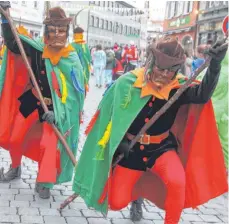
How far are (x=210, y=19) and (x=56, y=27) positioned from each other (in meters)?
24.9

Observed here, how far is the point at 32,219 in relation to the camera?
4.18m

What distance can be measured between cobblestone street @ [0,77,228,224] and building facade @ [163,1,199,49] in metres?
25.0

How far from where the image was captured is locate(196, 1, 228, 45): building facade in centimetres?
2700

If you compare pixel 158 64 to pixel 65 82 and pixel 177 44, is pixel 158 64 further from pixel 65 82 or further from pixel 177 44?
pixel 65 82

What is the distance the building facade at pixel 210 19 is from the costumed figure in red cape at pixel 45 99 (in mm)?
22341

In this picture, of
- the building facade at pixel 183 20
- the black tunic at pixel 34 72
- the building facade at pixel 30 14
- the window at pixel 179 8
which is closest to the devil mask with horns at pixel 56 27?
the black tunic at pixel 34 72

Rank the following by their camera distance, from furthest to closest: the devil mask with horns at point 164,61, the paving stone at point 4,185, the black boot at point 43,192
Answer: the paving stone at point 4,185
the black boot at point 43,192
the devil mask with horns at point 164,61

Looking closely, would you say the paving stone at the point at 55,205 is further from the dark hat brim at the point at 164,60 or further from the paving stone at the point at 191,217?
the dark hat brim at the point at 164,60

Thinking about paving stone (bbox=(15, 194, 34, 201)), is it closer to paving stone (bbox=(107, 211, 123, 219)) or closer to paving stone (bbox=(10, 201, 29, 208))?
paving stone (bbox=(10, 201, 29, 208))

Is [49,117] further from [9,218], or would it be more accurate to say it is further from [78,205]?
[9,218]

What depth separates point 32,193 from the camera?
4906mm


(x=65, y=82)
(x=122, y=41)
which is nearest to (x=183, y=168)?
(x=65, y=82)

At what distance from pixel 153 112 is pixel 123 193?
70cm

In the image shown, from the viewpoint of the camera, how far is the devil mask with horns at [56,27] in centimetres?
474
